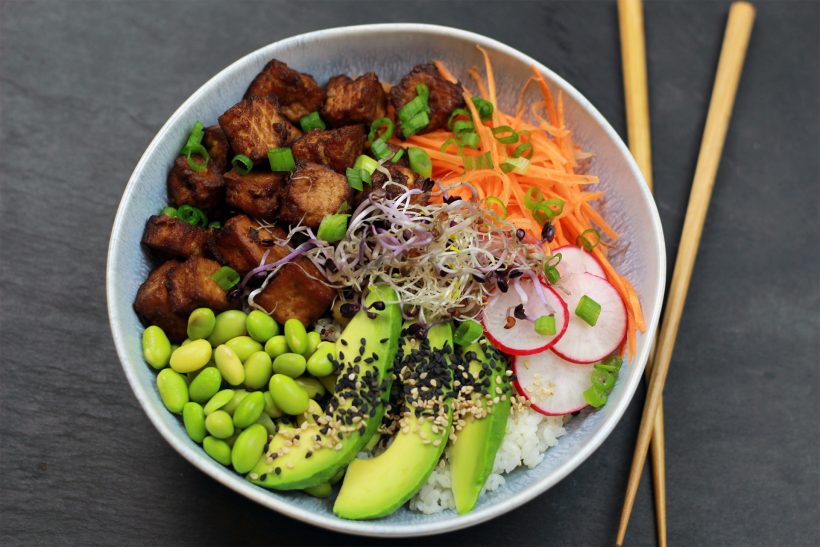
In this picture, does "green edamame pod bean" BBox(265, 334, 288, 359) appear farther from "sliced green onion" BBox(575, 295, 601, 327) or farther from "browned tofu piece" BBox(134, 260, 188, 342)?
"sliced green onion" BBox(575, 295, 601, 327)

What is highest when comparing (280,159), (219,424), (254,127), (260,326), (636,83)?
(636,83)

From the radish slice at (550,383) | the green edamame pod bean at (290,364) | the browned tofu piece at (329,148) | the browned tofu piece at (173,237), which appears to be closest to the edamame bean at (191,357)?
the green edamame pod bean at (290,364)

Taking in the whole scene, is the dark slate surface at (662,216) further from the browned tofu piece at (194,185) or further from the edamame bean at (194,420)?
the browned tofu piece at (194,185)

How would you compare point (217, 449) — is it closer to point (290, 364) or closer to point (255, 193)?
point (290, 364)

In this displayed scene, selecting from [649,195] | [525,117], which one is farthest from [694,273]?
[525,117]

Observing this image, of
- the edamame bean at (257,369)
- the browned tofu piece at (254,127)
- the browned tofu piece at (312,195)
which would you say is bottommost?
the edamame bean at (257,369)

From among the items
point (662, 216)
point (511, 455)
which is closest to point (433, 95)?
point (662, 216)
